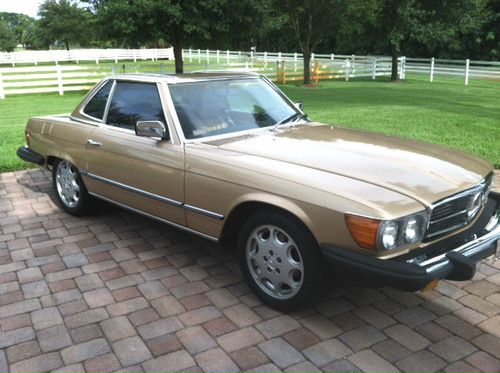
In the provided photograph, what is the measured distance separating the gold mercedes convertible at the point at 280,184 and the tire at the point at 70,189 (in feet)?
0.73

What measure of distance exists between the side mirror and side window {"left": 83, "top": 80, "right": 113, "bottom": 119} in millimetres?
1167

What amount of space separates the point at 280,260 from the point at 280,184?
1.72ft

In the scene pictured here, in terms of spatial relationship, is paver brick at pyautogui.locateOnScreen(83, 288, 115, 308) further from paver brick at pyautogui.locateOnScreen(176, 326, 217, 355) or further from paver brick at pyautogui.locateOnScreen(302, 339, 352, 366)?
paver brick at pyautogui.locateOnScreen(302, 339, 352, 366)

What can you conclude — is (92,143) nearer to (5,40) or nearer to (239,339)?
(239,339)

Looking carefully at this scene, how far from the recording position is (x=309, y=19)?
2397 centimetres

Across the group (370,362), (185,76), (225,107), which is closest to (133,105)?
(185,76)

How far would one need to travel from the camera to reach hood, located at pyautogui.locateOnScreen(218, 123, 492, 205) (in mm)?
3289

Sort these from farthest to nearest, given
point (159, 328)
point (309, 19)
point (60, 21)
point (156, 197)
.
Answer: point (60, 21) < point (309, 19) < point (156, 197) < point (159, 328)

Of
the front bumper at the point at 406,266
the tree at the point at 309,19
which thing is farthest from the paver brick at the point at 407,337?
the tree at the point at 309,19

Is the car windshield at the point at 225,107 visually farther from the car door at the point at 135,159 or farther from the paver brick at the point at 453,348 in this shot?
the paver brick at the point at 453,348

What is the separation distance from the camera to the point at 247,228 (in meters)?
3.60

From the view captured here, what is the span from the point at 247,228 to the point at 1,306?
1.87m

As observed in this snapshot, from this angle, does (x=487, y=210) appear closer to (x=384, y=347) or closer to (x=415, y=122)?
(x=384, y=347)

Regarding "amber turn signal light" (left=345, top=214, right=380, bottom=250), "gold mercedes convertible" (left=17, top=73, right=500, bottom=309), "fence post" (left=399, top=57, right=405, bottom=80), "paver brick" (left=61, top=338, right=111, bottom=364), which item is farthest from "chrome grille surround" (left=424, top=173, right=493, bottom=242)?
"fence post" (left=399, top=57, right=405, bottom=80)
